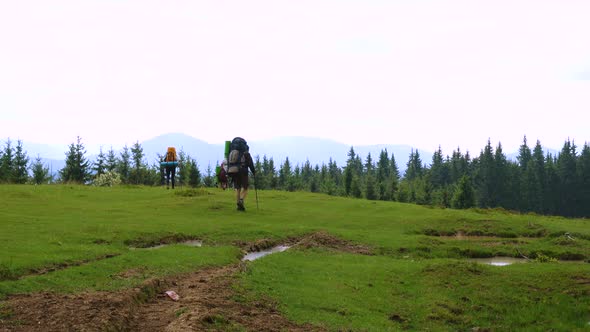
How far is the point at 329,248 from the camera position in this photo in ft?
65.1

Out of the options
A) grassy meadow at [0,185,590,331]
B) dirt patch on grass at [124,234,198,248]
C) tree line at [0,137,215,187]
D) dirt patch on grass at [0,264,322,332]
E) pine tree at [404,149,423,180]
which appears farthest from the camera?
pine tree at [404,149,423,180]

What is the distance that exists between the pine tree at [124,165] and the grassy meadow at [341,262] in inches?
2777

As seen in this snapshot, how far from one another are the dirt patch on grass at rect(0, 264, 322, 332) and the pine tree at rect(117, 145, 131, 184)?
85194 millimetres

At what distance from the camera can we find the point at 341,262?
57.1ft

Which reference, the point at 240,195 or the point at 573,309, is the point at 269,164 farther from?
the point at 573,309

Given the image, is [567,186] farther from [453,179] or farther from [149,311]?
[149,311]

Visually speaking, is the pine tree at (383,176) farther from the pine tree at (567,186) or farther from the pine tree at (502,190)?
the pine tree at (567,186)

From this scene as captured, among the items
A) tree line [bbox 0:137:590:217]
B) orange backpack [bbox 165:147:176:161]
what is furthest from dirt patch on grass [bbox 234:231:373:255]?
tree line [bbox 0:137:590:217]

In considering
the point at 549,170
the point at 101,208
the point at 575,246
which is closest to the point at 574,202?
the point at 549,170

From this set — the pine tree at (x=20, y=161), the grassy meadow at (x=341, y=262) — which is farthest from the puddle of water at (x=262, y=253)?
the pine tree at (x=20, y=161)

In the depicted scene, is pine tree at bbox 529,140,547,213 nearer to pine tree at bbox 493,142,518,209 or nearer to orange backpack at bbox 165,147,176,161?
pine tree at bbox 493,142,518,209

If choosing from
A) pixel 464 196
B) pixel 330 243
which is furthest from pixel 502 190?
pixel 330 243

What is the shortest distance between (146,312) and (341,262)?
→ 28.8 feet

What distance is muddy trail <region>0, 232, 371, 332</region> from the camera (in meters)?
8.77
